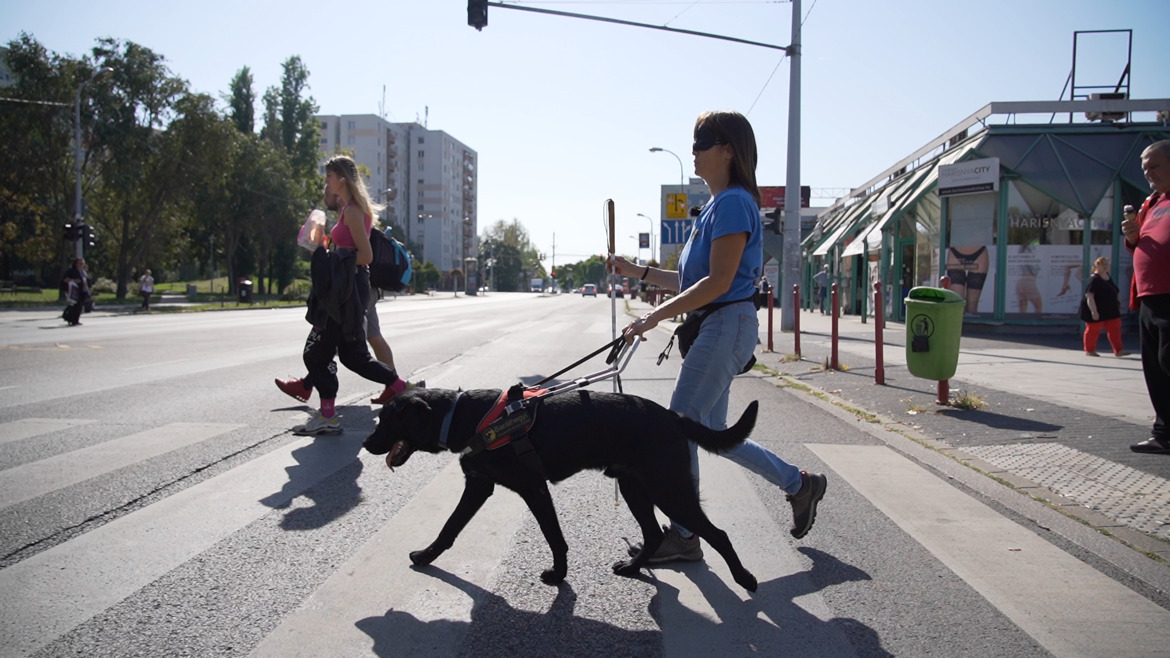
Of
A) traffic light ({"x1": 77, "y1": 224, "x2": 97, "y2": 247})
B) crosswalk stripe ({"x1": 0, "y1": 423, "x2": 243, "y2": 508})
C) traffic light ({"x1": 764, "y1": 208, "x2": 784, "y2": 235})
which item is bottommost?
crosswalk stripe ({"x1": 0, "y1": 423, "x2": 243, "y2": 508})

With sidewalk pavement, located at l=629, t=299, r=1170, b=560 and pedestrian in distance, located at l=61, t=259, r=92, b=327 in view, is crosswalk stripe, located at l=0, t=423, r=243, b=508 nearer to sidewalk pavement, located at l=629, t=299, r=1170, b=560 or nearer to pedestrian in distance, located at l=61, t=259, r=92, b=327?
sidewalk pavement, located at l=629, t=299, r=1170, b=560

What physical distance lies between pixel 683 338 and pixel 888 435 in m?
3.79

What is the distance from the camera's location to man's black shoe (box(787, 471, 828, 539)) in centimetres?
362

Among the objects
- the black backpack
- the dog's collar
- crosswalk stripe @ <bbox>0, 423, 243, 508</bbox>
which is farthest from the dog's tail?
the black backpack

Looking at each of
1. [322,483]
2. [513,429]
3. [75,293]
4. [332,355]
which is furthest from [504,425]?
[75,293]

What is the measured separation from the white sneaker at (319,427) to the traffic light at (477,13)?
33.3ft

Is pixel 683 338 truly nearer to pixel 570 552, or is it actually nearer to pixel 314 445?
pixel 570 552

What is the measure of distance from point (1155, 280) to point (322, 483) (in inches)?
220

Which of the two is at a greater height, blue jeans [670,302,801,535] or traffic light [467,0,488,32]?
traffic light [467,0,488,32]

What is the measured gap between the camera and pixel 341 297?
18.6 ft

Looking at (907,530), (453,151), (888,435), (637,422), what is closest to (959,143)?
(888,435)

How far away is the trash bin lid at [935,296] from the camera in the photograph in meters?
7.55

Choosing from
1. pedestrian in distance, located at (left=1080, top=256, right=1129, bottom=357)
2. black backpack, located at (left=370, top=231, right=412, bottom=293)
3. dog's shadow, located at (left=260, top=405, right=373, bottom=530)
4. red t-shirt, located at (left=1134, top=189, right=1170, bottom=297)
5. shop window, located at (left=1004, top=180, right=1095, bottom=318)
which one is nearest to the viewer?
dog's shadow, located at (left=260, top=405, right=373, bottom=530)

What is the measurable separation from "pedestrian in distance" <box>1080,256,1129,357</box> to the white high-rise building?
96.1m
